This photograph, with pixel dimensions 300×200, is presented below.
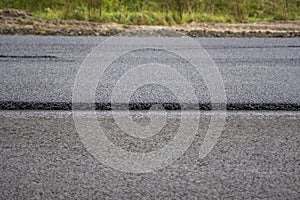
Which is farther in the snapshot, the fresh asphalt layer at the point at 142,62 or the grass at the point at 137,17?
the grass at the point at 137,17

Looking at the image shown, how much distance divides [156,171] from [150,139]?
56cm

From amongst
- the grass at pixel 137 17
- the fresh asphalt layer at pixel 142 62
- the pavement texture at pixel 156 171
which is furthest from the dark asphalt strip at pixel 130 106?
the grass at pixel 137 17

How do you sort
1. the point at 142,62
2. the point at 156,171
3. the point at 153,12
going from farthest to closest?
the point at 153,12
the point at 142,62
the point at 156,171

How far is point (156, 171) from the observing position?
270 cm

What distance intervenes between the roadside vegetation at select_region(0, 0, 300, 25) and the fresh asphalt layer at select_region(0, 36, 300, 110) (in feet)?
7.51

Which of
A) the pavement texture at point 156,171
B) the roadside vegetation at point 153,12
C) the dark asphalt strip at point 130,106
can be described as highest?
the pavement texture at point 156,171

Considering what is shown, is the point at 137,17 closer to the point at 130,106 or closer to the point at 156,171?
the point at 130,106

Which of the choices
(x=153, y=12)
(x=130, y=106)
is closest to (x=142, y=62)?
(x=130, y=106)

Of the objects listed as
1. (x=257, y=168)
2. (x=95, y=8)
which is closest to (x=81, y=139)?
(x=257, y=168)

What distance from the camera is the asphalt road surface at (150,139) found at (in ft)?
8.08

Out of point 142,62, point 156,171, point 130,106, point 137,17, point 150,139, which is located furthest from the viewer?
point 137,17

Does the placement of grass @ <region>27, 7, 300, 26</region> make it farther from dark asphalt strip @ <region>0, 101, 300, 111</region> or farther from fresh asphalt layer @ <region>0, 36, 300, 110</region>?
dark asphalt strip @ <region>0, 101, 300, 111</region>

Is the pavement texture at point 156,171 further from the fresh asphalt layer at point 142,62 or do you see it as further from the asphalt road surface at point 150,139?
the fresh asphalt layer at point 142,62

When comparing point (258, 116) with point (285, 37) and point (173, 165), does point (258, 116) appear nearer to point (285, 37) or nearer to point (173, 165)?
point (173, 165)
